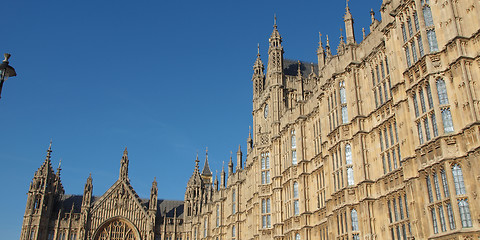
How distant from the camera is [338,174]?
112ft

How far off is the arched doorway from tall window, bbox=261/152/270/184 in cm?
3933

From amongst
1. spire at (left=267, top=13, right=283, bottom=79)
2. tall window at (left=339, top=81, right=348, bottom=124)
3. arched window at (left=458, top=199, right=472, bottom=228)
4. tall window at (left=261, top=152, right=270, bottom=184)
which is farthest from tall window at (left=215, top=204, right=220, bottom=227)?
arched window at (left=458, top=199, right=472, bottom=228)

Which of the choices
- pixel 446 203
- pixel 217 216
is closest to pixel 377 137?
pixel 446 203

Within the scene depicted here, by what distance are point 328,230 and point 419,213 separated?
1158 cm

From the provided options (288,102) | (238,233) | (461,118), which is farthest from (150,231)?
(461,118)

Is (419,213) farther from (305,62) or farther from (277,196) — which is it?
(305,62)

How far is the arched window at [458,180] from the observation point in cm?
2144

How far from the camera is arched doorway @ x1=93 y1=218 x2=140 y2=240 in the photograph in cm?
8119

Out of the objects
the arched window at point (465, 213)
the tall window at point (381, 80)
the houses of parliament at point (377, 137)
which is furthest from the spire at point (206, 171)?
the arched window at point (465, 213)

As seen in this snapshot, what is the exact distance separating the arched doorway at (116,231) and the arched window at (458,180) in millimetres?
68370

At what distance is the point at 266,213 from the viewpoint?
4919cm

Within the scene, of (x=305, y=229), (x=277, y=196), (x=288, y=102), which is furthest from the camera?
(x=288, y=102)

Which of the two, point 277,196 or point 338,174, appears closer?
point 338,174

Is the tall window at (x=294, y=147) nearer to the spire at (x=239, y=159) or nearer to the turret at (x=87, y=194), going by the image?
the spire at (x=239, y=159)
